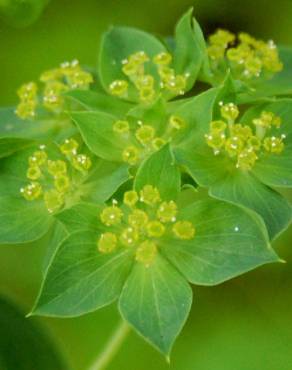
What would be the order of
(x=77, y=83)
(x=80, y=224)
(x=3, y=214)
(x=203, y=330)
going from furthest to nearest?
(x=203, y=330), (x=77, y=83), (x=3, y=214), (x=80, y=224)

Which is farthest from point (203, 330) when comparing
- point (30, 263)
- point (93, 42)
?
→ point (93, 42)

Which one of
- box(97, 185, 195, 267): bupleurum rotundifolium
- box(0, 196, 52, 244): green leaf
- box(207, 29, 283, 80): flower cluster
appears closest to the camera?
box(97, 185, 195, 267): bupleurum rotundifolium

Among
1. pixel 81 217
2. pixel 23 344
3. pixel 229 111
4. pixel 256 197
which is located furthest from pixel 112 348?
pixel 229 111

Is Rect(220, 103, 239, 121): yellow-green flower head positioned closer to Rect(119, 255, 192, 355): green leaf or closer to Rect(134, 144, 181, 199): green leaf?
Rect(134, 144, 181, 199): green leaf

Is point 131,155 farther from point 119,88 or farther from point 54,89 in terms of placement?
point 54,89

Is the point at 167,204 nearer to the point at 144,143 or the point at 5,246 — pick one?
the point at 144,143

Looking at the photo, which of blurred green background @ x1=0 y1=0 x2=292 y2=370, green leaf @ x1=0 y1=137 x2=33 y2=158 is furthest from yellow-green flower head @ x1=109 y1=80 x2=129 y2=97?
blurred green background @ x1=0 y1=0 x2=292 y2=370
